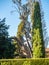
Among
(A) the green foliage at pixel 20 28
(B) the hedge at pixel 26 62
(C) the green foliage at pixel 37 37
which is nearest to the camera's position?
(B) the hedge at pixel 26 62

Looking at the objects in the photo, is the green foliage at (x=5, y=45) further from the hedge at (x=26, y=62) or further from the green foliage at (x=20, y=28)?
the green foliage at (x=20, y=28)

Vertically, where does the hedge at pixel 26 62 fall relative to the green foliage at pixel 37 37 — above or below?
below

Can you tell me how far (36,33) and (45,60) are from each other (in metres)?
9.48

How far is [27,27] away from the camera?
123 ft

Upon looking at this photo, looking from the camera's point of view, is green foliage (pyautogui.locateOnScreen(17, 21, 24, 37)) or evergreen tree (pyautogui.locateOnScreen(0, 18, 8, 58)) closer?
evergreen tree (pyautogui.locateOnScreen(0, 18, 8, 58))

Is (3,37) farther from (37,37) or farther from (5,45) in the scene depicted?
(37,37)

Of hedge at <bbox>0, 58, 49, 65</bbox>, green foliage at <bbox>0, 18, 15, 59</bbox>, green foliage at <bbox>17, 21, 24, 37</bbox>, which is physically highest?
green foliage at <bbox>17, 21, 24, 37</bbox>

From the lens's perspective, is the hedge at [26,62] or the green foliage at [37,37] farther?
the green foliage at [37,37]

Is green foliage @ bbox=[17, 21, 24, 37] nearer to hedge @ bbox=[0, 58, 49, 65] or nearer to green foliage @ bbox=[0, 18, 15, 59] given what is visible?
green foliage @ bbox=[0, 18, 15, 59]

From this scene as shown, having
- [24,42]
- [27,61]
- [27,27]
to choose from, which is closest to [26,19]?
[27,27]

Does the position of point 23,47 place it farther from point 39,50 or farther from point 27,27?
point 39,50

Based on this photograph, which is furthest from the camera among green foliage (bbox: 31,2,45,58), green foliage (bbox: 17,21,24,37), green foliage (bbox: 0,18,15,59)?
green foliage (bbox: 17,21,24,37)

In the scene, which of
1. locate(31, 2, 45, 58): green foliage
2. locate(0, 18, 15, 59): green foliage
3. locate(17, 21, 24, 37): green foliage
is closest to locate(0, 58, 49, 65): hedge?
locate(0, 18, 15, 59): green foliage

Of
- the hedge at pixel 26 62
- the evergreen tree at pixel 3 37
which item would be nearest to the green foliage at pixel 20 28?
the evergreen tree at pixel 3 37
